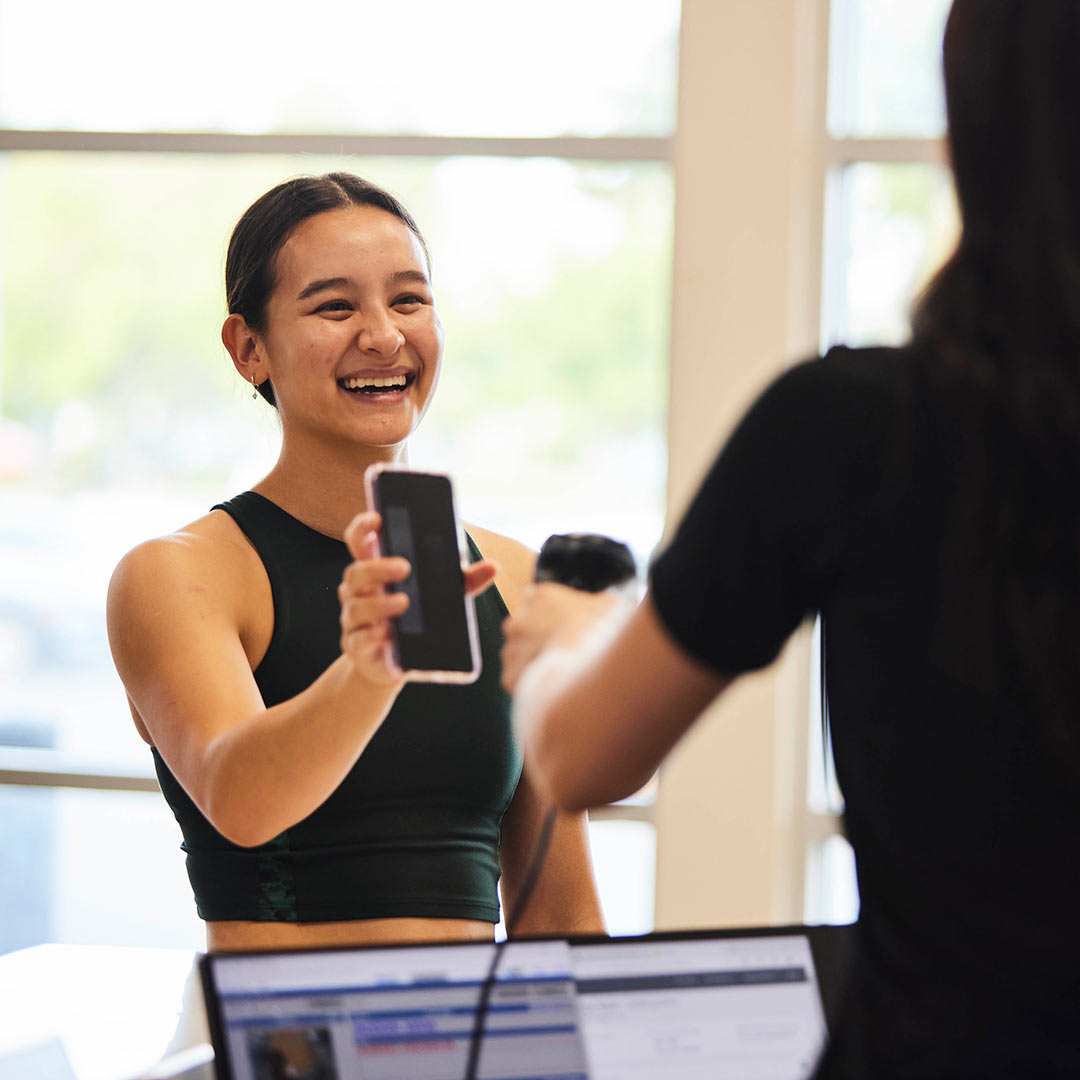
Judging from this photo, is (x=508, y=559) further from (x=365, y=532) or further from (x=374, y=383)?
(x=365, y=532)

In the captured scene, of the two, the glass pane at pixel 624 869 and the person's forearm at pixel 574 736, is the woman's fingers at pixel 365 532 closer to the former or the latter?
the person's forearm at pixel 574 736

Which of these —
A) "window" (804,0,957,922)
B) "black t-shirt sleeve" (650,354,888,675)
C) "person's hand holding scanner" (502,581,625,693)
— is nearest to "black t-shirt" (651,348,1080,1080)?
"black t-shirt sleeve" (650,354,888,675)

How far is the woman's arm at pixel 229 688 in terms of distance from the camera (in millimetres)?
1198

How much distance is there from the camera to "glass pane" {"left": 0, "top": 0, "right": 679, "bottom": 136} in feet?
9.01

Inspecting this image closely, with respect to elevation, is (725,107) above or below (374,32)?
below

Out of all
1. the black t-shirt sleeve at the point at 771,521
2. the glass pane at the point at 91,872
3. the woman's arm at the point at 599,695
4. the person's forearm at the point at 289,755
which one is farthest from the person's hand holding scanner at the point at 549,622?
the glass pane at the point at 91,872

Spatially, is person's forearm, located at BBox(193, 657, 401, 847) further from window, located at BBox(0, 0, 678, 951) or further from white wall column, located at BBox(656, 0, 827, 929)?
window, located at BBox(0, 0, 678, 951)

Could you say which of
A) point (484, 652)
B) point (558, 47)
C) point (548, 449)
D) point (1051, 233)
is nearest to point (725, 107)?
point (558, 47)

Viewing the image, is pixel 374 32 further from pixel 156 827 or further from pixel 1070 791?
pixel 1070 791

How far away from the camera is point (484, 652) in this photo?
1551 mm

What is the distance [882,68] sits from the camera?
2689 millimetres

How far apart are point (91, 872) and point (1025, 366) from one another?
107 inches

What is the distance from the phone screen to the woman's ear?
520 millimetres

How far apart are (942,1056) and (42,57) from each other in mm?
2874
